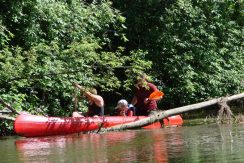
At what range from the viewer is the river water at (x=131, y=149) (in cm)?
830

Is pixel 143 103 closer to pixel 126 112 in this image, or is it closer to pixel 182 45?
pixel 126 112

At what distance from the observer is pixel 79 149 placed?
1014 centimetres

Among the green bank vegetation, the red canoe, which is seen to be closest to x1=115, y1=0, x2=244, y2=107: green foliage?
the green bank vegetation

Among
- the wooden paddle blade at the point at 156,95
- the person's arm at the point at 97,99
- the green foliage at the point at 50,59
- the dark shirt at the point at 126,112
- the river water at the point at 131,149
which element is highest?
the green foliage at the point at 50,59

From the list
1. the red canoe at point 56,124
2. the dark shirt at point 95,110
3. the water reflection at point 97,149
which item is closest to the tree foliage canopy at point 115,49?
the dark shirt at point 95,110

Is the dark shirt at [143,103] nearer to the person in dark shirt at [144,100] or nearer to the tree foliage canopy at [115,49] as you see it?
the person in dark shirt at [144,100]

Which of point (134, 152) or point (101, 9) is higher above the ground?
point (101, 9)

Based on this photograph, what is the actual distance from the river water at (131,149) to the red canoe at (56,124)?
1.09 feet

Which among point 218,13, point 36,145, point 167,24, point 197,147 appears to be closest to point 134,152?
point 197,147

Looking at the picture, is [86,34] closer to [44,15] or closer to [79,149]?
[44,15]

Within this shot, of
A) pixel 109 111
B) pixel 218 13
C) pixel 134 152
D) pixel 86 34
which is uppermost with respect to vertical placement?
pixel 218 13

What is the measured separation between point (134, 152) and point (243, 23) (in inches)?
703

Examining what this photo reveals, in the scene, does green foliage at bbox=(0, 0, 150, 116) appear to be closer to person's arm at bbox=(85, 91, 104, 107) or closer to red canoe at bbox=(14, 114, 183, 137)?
person's arm at bbox=(85, 91, 104, 107)

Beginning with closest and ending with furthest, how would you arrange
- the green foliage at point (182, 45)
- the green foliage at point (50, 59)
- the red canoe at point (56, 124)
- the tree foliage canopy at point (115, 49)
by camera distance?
1. the red canoe at point (56, 124)
2. the green foliage at point (50, 59)
3. the tree foliage canopy at point (115, 49)
4. the green foliage at point (182, 45)
